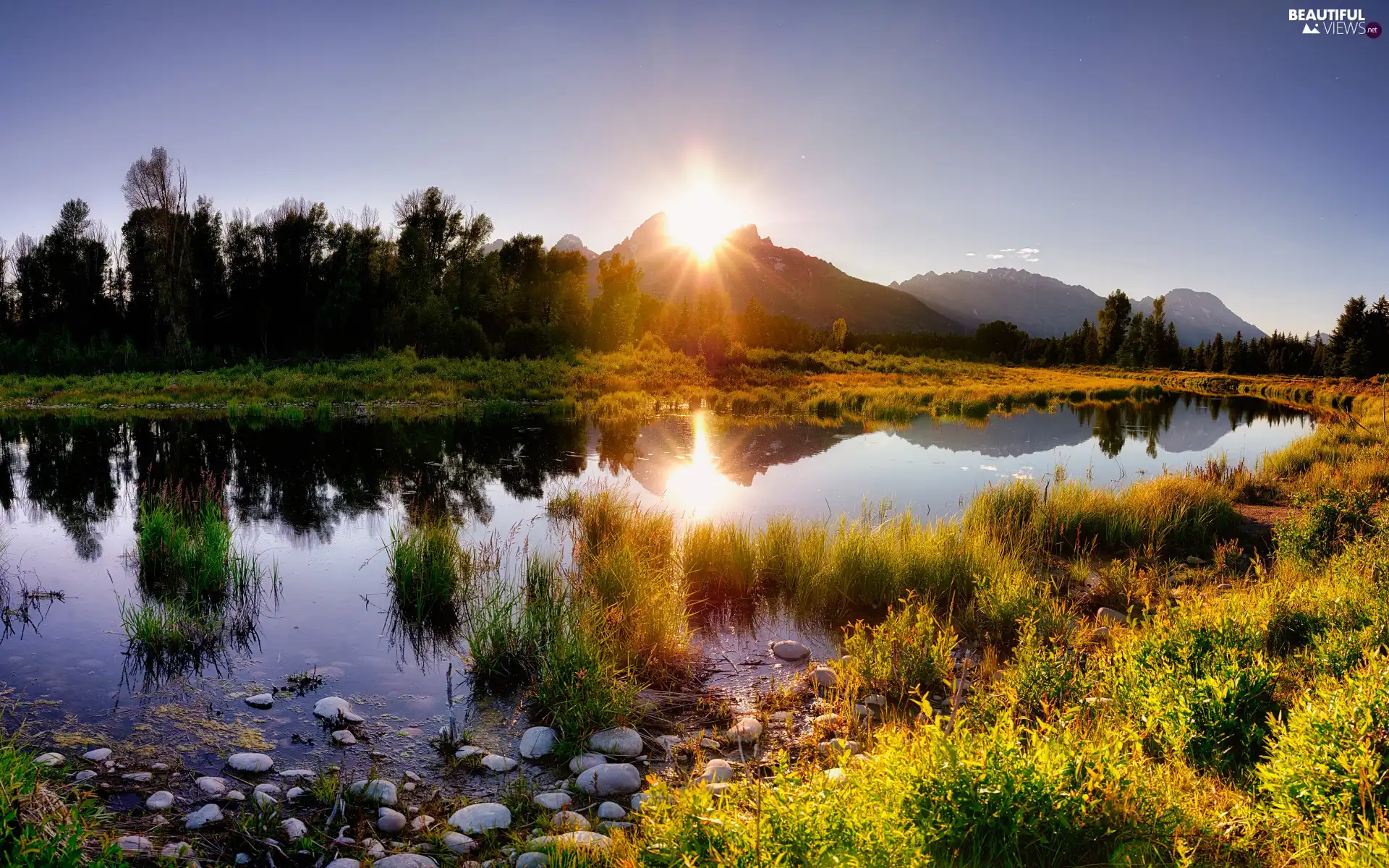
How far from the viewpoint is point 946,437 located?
2359cm

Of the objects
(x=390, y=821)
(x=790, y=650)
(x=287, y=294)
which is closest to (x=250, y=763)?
(x=390, y=821)

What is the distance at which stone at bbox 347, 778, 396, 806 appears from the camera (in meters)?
4.32

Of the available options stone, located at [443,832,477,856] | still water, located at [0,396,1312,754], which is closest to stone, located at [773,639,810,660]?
still water, located at [0,396,1312,754]

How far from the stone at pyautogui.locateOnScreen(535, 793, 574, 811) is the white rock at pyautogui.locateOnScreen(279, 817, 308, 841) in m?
1.26

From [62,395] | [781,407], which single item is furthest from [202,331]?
[781,407]

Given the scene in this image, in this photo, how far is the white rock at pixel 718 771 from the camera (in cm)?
437

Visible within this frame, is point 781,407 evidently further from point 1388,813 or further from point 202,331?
point 202,331

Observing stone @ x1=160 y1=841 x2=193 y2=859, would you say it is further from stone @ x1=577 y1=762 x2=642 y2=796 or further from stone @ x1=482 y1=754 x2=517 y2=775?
stone @ x1=577 y1=762 x2=642 y2=796

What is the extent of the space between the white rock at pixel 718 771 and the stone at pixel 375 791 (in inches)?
73.8

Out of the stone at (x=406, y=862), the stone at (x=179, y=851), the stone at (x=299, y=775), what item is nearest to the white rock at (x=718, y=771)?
the stone at (x=406, y=862)

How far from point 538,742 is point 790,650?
8.95ft

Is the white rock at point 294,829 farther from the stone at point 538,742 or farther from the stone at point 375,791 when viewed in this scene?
the stone at point 538,742

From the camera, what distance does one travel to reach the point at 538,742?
510cm

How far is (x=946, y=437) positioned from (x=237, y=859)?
74.2 feet
